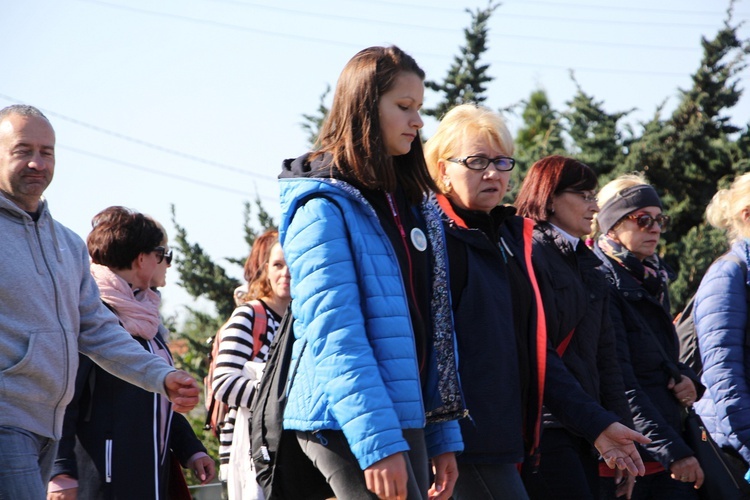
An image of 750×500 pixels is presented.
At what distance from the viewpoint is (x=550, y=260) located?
4.84 metres

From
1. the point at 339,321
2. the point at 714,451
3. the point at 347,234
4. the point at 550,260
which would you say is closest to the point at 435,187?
the point at 347,234

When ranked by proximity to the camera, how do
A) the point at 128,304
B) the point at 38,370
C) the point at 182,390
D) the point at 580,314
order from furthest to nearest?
1. the point at 128,304
2. the point at 580,314
3. the point at 182,390
4. the point at 38,370

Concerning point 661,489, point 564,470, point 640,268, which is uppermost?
point 640,268

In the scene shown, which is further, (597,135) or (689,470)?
(597,135)

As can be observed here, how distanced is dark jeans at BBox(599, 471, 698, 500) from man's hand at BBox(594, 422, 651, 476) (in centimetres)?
126

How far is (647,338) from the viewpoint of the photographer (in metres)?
5.39

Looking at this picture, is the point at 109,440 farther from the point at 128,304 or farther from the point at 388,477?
the point at 388,477

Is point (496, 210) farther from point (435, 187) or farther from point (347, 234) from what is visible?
point (347, 234)

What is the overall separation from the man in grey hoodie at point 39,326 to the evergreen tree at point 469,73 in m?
8.67

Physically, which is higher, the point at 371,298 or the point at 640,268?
the point at 640,268

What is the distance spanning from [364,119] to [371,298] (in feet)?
2.00

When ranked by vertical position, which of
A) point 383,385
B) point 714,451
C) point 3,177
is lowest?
point 714,451

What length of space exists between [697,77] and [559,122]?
171 cm

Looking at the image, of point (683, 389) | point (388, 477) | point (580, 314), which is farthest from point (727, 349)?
point (388, 477)
